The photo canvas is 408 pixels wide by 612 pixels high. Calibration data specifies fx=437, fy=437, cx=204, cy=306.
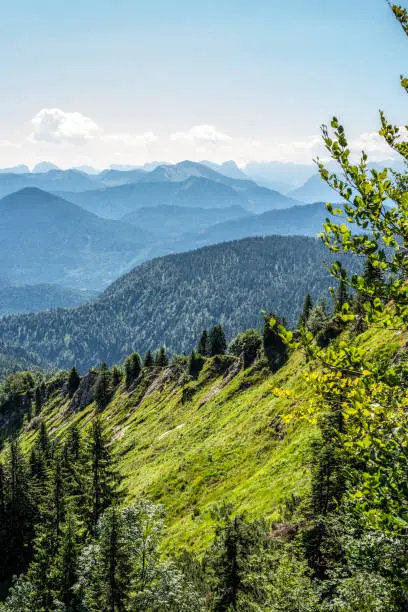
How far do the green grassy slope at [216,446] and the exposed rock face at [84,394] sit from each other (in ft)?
112

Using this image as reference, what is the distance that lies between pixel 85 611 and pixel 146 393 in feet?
269

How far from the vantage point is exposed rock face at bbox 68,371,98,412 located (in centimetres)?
13738

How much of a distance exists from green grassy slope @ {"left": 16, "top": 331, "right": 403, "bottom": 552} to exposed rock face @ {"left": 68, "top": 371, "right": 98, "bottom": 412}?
112ft

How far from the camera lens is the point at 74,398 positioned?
142 metres

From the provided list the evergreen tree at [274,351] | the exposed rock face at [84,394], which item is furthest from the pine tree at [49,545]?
the exposed rock face at [84,394]

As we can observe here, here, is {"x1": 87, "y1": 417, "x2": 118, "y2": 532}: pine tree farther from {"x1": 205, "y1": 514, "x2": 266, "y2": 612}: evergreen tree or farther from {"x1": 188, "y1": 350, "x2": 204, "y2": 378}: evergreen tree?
{"x1": 188, "y1": 350, "x2": 204, "y2": 378}: evergreen tree

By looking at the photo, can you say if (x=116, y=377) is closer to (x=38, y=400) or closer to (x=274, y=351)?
(x=38, y=400)

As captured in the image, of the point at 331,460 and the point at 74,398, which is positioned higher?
the point at 331,460

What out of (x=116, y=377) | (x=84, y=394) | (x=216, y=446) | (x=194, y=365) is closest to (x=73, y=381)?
(x=84, y=394)

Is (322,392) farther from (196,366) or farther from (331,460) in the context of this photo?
(196,366)

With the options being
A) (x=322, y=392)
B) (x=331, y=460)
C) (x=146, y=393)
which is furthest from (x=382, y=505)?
(x=146, y=393)

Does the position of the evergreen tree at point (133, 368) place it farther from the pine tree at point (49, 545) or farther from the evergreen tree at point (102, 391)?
the pine tree at point (49, 545)

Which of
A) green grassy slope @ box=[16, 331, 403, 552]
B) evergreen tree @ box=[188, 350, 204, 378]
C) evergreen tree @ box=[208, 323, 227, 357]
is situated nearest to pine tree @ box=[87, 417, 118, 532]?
green grassy slope @ box=[16, 331, 403, 552]

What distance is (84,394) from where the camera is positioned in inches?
5512
